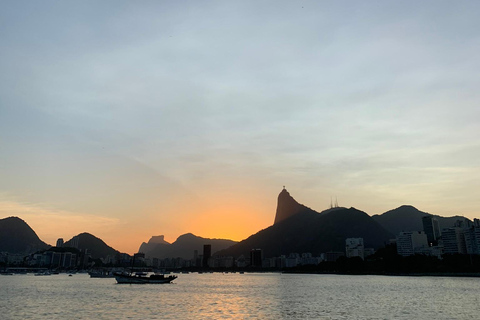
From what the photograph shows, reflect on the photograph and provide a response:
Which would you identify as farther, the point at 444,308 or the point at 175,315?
the point at 444,308

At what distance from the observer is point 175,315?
5178 cm

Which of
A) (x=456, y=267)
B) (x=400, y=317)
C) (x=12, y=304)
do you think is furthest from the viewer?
(x=456, y=267)

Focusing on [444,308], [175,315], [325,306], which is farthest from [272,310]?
[444,308]

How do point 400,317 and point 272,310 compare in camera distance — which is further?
point 272,310

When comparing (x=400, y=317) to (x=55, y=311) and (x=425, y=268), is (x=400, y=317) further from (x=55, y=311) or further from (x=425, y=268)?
(x=425, y=268)

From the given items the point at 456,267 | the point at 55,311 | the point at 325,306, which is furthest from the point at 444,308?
the point at 456,267

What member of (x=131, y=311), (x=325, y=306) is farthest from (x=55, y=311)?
(x=325, y=306)

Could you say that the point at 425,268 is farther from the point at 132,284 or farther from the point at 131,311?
the point at 131,311

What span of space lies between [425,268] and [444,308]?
16102 cm

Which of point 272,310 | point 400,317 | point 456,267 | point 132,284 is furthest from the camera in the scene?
point 456,267

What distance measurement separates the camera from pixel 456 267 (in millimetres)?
188375

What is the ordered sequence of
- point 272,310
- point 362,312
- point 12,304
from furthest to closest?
point 12,304, point 272,310, point 362,312

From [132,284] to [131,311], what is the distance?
91.2 metres

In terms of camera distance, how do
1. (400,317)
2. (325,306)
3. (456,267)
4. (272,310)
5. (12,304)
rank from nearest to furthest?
1. (400,317)
2. (272,310)
3. (325,306)
4. (12,304)
5. (456,267)
